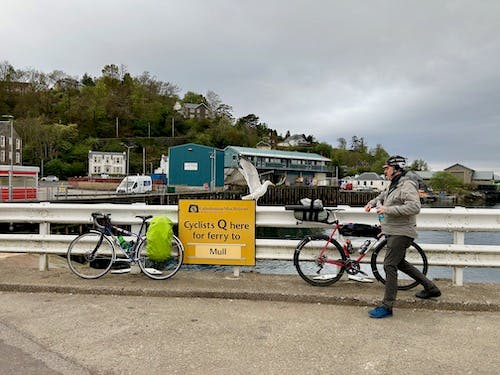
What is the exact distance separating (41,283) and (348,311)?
3.88 m

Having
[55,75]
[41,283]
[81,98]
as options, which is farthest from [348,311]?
[55,75]

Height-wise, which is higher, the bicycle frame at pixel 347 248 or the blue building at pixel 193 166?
the blue building at pixel 193 166

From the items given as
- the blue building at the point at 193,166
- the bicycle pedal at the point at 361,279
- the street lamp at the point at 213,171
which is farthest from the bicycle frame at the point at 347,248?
the blue building at the point at 193,166

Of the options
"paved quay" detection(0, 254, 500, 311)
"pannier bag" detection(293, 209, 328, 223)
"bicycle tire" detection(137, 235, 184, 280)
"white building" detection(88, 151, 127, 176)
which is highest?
"white building" detection(88, 151, 127, 176)

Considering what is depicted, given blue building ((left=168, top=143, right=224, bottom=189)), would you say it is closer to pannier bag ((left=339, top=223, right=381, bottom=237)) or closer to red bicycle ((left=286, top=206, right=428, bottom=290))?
red bicycle ((left=286, top=206, right=428, bottom=290))

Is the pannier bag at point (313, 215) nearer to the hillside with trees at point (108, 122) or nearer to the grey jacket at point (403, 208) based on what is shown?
the grey jacket at point (403, 208)

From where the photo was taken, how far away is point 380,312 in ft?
14.0

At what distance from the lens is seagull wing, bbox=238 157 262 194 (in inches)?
349

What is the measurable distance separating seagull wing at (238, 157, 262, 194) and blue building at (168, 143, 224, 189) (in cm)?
5672

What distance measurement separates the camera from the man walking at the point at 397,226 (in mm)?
4309

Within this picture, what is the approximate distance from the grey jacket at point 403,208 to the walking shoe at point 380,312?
82cm

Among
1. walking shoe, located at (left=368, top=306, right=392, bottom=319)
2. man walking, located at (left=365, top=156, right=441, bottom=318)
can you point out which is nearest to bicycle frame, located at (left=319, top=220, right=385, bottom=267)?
man walking, located at (left=365, top=156, right=441, bottom=318)

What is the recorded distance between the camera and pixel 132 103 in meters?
118

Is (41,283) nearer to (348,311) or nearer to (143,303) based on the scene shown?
(143,303)
